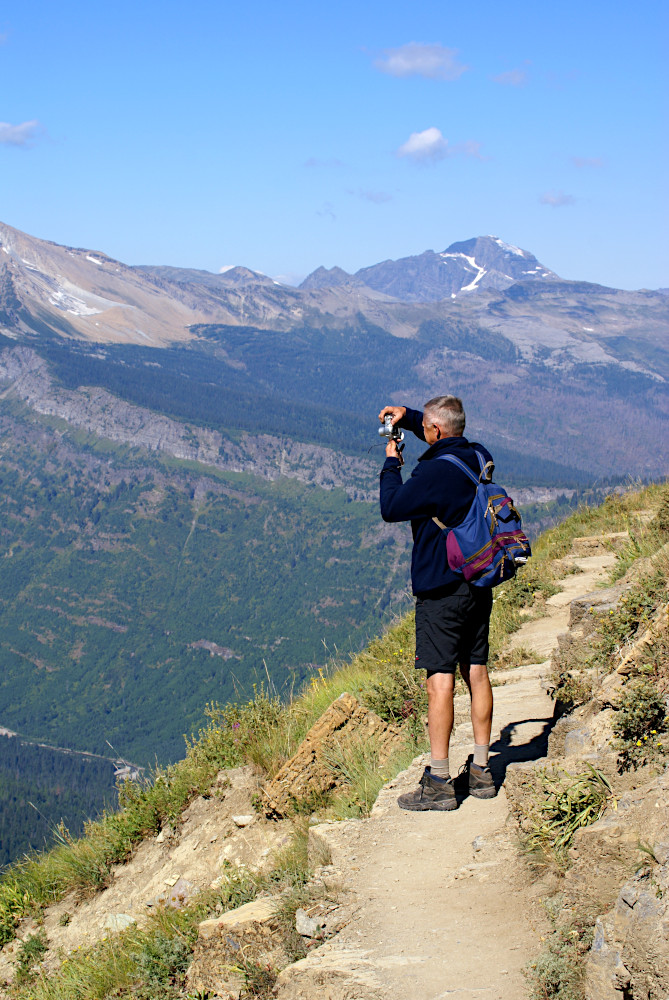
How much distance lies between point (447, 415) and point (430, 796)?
2842mm

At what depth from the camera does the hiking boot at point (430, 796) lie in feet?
19.9

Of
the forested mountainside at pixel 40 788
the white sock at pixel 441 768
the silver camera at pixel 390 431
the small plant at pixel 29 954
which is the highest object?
the silver camera at pixel 390 431

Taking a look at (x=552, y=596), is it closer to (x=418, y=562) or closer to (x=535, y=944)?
(x=418, y=562)

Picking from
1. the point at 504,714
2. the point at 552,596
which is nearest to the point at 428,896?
the point at 504,714

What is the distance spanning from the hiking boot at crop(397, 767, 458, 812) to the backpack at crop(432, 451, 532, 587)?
149cm

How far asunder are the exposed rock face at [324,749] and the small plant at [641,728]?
303cm

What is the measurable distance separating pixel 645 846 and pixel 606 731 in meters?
1.34

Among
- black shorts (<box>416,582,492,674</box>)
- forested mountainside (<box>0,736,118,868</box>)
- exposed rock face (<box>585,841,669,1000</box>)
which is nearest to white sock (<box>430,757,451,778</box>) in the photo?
black shorts (<box>416,582,492,674</box>)

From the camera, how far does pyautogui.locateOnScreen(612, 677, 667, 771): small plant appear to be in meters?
4.80

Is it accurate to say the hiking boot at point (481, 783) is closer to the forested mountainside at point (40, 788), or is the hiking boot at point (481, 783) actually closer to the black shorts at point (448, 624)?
the black shorts at point (448, 624)

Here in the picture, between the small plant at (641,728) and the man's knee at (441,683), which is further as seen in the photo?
the man's knee at (441,683)

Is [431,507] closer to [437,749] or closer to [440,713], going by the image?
[440,713]

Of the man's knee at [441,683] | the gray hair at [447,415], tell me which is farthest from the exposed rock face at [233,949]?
the gray hair at [447,415]

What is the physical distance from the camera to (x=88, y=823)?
936cm
